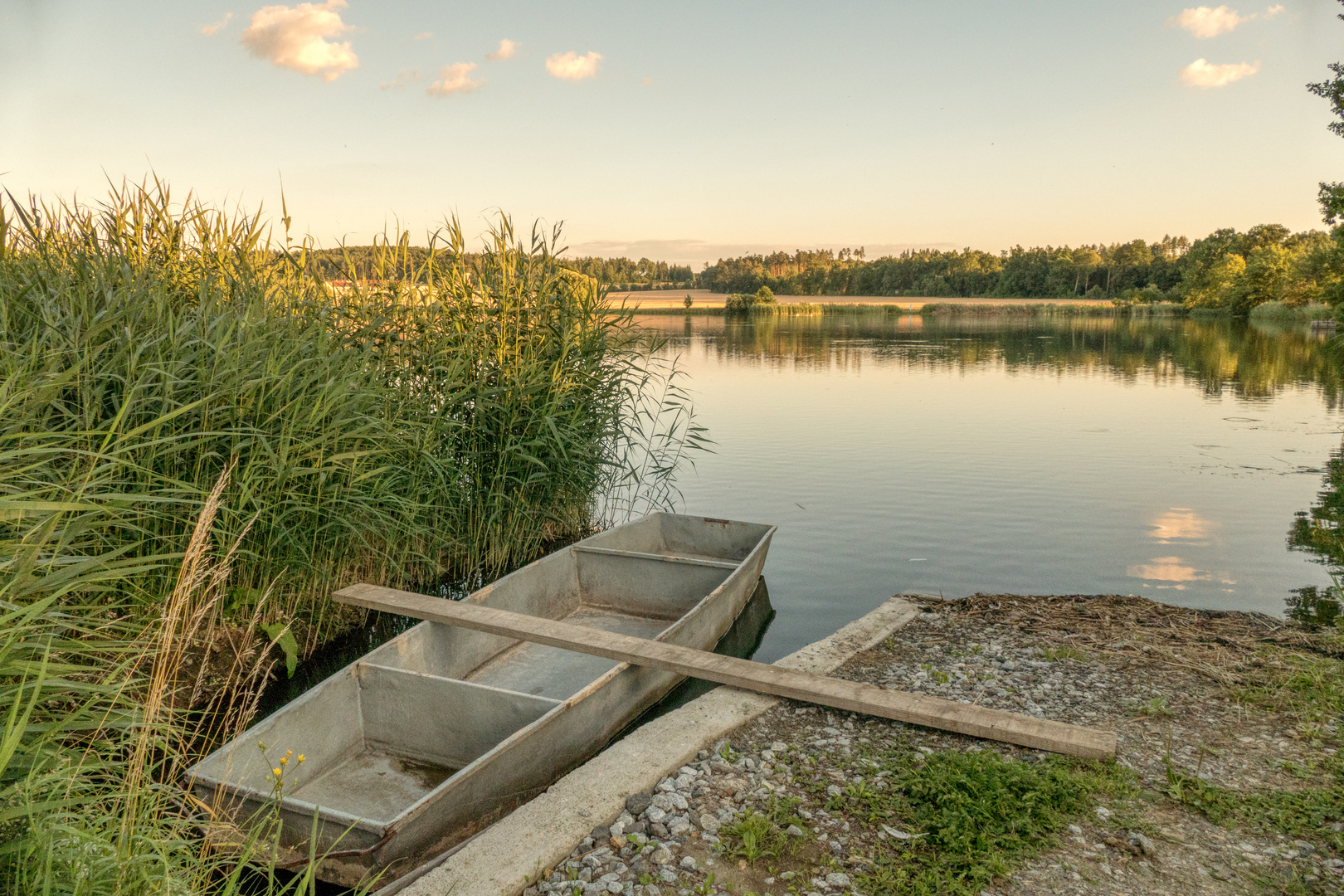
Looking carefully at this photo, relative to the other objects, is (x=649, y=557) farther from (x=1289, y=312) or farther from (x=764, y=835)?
(x=1289, y=312)

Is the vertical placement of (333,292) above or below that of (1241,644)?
above

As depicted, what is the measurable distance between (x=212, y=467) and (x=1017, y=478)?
12220mm

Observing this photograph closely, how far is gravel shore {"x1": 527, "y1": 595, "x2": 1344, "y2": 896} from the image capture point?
133 inches

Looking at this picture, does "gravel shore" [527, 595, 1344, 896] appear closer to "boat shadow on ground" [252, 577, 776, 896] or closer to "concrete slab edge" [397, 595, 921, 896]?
"concrete slab edge" [397, 595, 921, 896]

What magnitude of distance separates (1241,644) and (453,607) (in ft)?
18.8

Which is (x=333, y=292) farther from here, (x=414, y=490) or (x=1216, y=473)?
(x=1216, y=473)

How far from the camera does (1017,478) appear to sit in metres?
13.8

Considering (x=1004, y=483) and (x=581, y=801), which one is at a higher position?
(x=581, y=801)

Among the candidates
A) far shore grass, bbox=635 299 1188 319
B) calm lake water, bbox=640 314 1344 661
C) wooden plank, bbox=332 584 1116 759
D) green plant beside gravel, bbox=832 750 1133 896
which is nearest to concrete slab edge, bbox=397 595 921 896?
wooden plank, bbox=332 584 1116 759

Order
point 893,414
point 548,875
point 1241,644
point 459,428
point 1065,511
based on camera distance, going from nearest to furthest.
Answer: point 548,875, point 1241,644, point 459,428, point 1065,511, point 893,414

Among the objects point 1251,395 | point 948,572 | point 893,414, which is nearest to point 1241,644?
point 948,572

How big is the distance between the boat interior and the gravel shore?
1.15 metres

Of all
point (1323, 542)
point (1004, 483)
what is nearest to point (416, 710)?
point (1323, 542)

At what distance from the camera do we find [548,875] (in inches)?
136
